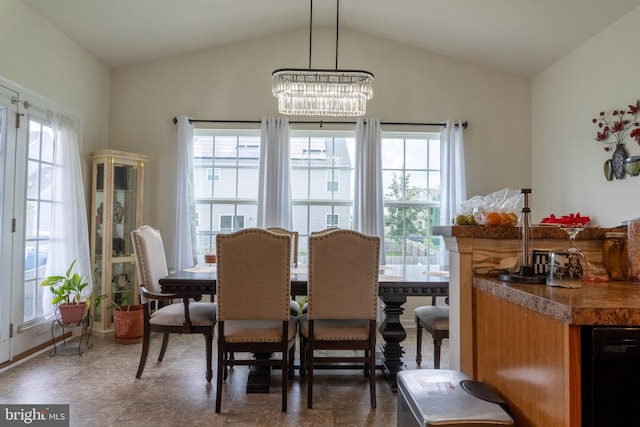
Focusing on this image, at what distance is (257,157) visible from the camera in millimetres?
4367

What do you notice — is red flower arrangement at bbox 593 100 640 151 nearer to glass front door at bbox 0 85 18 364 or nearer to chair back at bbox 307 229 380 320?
chair back at bbox 307 229 380 320

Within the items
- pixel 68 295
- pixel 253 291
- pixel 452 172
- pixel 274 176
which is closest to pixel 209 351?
pixel 253 291

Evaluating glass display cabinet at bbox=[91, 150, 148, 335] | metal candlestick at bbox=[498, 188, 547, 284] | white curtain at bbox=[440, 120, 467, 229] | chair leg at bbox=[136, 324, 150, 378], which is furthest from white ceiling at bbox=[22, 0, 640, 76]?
chair leg at bbox=[136, 324, 150, 378]

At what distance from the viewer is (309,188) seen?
4367mm

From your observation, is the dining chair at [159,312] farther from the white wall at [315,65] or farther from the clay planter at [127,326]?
the white wall at [315,65]

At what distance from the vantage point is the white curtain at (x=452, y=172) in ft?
13.6

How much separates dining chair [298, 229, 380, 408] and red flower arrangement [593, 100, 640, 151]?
91.6 inches

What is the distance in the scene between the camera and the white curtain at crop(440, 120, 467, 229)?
4.16 meters

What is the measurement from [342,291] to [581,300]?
56.4 inches

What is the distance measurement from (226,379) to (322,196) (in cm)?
225

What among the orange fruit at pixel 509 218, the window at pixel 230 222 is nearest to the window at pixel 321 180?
the window at pixel 230 222

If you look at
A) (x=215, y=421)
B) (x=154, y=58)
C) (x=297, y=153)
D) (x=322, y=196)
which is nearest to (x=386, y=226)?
(x=322, y=196)

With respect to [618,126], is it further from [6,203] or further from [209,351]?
[6,203]

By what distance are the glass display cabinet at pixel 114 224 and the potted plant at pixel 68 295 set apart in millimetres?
397
